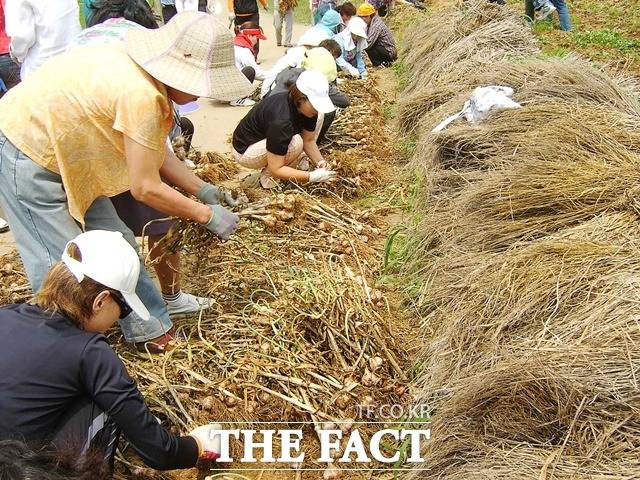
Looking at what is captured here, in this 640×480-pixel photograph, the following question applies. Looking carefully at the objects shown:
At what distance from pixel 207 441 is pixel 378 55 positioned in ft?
→ 25.7

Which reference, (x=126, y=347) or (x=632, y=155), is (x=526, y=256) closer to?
(x=632, y=155)

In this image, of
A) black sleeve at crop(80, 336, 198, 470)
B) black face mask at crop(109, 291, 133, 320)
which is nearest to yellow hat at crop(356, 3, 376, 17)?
black face mask at crop(109, 291, 133, 320)

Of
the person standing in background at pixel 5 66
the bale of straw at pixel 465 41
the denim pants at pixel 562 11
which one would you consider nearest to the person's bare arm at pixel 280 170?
the person standing in background at pixel 5 66

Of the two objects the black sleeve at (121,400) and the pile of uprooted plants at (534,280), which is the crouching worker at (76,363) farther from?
the pile of uprooted plants at (534,280)

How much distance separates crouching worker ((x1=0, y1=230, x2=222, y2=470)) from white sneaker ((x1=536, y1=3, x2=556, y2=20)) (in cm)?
948

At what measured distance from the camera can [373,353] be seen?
2594 millimetres

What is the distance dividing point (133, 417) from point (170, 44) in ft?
4.31

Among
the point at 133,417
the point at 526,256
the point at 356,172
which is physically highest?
the point at 133,417

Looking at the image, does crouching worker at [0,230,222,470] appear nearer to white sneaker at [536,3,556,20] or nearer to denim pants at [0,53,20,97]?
Result: denim pants at [0,53,20,97]

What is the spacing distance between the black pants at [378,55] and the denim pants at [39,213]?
724 centimetres

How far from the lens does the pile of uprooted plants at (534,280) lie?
1.81m

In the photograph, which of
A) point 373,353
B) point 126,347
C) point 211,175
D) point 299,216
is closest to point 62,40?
point 211,175

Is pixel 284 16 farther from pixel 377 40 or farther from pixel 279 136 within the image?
pixel 279 136

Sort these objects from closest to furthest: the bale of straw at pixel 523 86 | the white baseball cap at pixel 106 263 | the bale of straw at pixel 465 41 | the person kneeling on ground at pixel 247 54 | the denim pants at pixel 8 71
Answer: the white baseball cap at pixel 106 263
the bale of straw at pixel 523 86
the denim pants at pixel 8 71
the bale of straw at pixel 465 41
the person kneeling on ground at pixel 247 54
